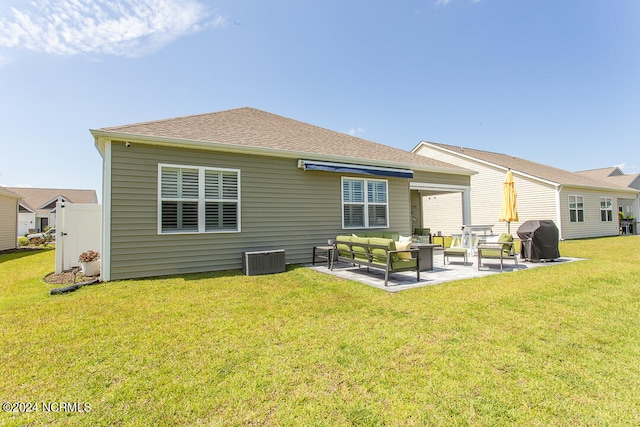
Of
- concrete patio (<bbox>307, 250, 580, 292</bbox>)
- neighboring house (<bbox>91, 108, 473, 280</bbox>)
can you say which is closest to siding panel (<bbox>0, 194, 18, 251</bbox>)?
neighboring house (<bbox>91, 108, 473, 280</bbox>)

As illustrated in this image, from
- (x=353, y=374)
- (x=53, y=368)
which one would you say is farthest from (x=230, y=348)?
(x=53, y=368)

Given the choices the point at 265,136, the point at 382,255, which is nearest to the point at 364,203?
the point at 382,255

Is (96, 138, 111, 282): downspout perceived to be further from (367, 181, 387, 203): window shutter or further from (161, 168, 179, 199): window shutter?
(367, 181, 387, 203): window shutter

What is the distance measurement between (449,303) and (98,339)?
5.03 metres

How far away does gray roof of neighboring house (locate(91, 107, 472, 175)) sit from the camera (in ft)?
23.6

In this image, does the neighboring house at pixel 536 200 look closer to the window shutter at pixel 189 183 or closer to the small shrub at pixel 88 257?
the window shutter at pixel 189 183

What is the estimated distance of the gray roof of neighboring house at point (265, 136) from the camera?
7.18 m

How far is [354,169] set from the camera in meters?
9.02

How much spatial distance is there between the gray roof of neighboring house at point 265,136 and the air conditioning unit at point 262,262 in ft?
9.68

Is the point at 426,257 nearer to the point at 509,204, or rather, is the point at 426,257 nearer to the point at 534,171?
the point at 509,204

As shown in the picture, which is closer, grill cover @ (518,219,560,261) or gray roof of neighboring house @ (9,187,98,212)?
grill cover @ (518,219,560,261)

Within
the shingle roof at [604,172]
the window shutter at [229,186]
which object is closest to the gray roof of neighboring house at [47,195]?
the window shutter at [229,186]

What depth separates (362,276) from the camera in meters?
6.82

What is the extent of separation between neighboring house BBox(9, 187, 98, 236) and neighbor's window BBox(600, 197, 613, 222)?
4426cm
